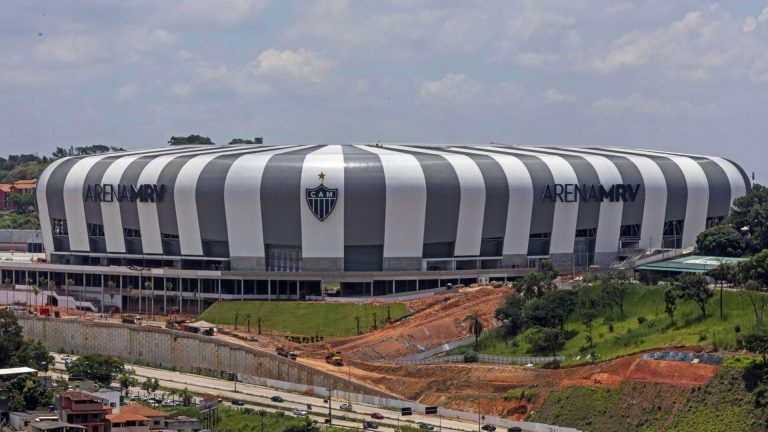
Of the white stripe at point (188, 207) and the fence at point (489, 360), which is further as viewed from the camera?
the white stripe at point (188, 207)

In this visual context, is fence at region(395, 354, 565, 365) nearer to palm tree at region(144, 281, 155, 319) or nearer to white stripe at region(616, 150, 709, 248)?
palm tree at region(144, 281, 155, 319)

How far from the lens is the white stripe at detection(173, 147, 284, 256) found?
522ft

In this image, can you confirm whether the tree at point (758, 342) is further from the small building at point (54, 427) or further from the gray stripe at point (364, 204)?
the gray stripe at point (364, 204)

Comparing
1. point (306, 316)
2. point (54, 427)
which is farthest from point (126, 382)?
point (306, 316)

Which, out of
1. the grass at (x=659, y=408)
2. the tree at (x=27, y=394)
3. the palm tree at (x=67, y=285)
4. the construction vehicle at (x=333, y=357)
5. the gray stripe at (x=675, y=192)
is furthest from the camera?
the gray stripe at (x=675, y=192)

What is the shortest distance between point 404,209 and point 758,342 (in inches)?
2268

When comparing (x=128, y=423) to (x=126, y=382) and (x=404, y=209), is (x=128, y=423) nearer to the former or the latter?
(x=126, y=382)

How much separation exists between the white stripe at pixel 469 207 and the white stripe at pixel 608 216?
13964 mm

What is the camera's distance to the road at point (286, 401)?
110 meters

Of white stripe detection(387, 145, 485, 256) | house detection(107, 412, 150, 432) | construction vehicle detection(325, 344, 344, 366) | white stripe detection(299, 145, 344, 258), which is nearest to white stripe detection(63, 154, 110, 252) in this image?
white stripe detection(299, 145, 344, 258)

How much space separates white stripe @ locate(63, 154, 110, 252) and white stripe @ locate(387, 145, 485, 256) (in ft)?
132

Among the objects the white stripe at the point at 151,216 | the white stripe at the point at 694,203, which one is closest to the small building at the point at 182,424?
the white stripe at the point at 151,216

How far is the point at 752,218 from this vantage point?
6053 inches

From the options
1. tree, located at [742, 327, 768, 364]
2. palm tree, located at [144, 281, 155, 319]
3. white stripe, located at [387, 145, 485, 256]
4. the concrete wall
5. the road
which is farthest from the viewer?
palm tree, located at [144, 281, 155, 319]
